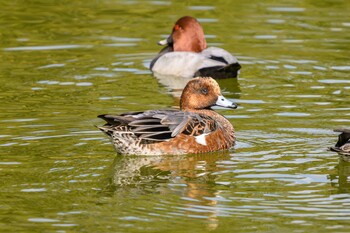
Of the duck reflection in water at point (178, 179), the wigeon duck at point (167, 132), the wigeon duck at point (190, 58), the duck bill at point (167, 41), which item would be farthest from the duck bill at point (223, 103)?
the duck bill at point (167, 41)

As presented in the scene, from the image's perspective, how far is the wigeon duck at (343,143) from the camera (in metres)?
8.89

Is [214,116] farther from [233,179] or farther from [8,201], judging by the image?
[8,201]

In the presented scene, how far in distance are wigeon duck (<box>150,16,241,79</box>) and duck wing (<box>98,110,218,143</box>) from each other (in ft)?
12.2

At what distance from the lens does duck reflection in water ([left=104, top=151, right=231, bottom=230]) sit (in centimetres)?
777

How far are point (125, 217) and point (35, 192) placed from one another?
1.03m

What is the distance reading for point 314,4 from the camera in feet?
57.0

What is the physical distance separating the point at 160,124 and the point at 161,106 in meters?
2.16

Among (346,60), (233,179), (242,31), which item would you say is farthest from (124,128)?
(242,31)

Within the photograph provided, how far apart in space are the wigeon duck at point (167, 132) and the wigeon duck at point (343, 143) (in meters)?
1.20

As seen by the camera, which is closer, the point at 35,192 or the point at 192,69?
the point at 35,192

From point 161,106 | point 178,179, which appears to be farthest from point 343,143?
point 161,106

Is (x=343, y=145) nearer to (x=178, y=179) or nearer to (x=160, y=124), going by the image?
(x=178, y=179)

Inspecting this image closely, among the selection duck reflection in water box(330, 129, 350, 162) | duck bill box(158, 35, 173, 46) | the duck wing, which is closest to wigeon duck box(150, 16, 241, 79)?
duck bill box(158, 35, 173, 46)

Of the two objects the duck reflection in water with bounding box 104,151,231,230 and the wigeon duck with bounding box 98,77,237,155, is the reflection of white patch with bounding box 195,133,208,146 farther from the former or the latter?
the duck reflection in water with bounding box 104,151,231,230
